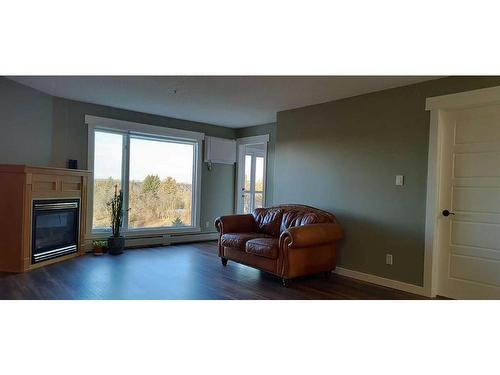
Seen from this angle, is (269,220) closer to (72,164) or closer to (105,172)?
(105,172)

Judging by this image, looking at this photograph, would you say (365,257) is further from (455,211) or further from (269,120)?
(269,120)

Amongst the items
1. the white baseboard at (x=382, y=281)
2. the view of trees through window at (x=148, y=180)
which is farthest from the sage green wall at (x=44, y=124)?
the white baseboard at (x=382, y=281)

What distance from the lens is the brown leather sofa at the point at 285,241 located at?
3805 mm

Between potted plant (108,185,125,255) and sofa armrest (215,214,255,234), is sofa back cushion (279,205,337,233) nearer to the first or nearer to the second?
sofa armrest (215,214,255,234)

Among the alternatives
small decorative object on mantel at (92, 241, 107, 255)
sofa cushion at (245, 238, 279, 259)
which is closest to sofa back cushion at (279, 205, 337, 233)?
sofa cushion at (245, 238, 279, 259)

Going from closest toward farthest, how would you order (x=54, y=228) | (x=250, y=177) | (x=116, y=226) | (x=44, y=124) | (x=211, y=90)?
(x=211, y=90)
(x=54, y=228)
(x=44, y=124)
(x=116, y=226)
(x=250, y=177)

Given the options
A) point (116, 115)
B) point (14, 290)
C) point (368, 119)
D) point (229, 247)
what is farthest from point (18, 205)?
point (368, 119)

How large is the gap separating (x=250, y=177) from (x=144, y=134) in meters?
2.42

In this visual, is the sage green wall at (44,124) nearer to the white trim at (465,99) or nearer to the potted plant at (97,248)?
the potted plant at (97,248)

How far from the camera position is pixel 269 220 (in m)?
4.87

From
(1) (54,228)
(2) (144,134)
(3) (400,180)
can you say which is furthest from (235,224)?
(1) (54,228)

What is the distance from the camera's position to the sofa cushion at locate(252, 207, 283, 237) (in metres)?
4.75

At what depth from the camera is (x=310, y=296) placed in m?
3.49
